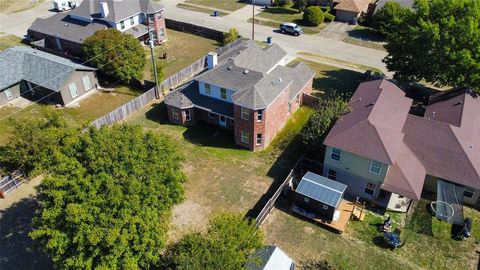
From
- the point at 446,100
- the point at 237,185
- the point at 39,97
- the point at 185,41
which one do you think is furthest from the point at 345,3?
the point at 39,97

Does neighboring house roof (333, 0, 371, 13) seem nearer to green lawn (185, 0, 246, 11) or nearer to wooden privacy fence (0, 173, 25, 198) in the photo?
green lawn (185, 0, 246, 11)

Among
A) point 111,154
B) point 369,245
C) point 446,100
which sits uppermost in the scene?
point 111,154

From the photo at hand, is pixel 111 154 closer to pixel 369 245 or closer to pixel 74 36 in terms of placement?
pixel 369 245

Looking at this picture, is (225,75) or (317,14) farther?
(317,14)

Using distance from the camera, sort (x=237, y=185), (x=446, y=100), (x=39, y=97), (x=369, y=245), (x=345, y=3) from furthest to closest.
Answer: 1. (x=345, y=3)
2. (x=39, y=97)
3. (x=446, y=100)
4. (x=237, y=185)
5. (x=369, y=245)

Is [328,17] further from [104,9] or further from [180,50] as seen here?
[104,9]

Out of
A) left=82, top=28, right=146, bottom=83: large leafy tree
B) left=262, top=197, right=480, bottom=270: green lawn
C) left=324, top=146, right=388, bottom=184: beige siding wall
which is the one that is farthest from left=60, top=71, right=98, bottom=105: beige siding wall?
left=324, top=146, right=388, bottom=184: beige siding wall

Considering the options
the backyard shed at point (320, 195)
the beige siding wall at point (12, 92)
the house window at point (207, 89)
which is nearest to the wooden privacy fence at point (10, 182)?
the beige siding wall at point (12, 92)

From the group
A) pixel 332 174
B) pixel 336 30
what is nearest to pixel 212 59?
pixel 332 174
